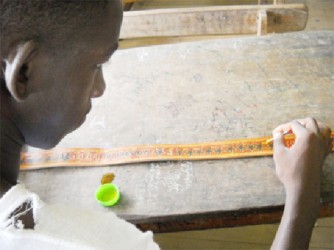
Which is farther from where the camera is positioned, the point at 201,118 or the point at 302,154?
the point at 201,118

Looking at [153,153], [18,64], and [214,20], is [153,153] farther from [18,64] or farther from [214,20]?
[214,20]

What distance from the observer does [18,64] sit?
54cm

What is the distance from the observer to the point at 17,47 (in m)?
0.54

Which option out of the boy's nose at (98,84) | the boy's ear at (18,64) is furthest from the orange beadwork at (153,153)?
the boy's ear at (18,64)

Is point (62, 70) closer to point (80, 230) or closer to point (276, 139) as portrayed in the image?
point (80, 230)

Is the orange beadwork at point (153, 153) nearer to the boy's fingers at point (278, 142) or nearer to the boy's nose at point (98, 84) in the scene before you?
the boy's fingers at point (278, 142)

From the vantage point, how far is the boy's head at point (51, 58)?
1.76 ft

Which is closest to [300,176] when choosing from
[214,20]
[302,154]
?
[302,154]

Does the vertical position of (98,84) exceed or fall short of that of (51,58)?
it falls short

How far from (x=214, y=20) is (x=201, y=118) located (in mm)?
530

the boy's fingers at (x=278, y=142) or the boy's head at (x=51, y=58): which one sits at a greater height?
the boy's head at (x=51, y=58)

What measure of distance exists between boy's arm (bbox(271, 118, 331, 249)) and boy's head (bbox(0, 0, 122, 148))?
0.49 metres

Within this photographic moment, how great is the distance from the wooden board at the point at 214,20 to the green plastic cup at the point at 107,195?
0.76 metres

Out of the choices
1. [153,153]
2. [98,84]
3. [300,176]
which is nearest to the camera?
[98,84]
